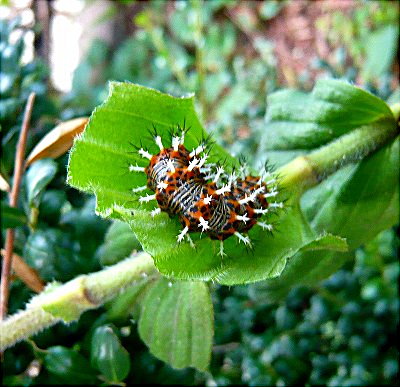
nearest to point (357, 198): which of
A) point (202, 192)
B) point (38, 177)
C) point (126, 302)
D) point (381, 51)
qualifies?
point (202, 192)

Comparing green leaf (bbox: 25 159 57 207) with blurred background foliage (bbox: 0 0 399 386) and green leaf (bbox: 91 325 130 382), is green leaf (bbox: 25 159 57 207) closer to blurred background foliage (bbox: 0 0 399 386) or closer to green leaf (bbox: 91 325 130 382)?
blurred background foliage (bbox: 0 0 399 386)

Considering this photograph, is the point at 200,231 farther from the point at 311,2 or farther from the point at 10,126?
the point at 311,2

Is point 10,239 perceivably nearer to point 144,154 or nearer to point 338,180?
point 144,154

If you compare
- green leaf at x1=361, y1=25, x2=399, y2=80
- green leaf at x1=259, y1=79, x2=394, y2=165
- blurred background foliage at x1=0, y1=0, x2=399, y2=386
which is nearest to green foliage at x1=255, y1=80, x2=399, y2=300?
green leaf at x1=259, y1=79, x2=394, y2=165

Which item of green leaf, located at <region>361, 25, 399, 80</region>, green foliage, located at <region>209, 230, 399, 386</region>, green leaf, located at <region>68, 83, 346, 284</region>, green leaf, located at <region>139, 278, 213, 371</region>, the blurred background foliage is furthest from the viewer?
green leaf, located at <region>361, 25, 399, 80</region>

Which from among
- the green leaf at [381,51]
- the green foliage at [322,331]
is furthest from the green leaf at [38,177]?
the green leaf at [381,51]

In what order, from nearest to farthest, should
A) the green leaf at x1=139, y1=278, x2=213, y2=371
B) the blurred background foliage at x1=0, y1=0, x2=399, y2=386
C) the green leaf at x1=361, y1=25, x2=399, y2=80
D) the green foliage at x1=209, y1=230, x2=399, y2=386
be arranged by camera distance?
the green leaf at x1=139, y1=278, x2=213, y2=371 < the blurred background foliage at x1=0, y1=0, x2=399, y2=386 < the green foliage at x1=209, y1=230, x2=399, y2=386 < the green leaf at x1=361, y1=25, x2=399, y2=80

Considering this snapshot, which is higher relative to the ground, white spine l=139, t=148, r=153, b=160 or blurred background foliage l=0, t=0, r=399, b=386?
white spine l=139, t=148, r=153, b=160
